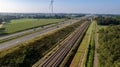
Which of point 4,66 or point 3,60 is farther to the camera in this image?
point 3,60

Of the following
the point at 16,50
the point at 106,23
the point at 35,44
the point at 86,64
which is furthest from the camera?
the point at 106,23

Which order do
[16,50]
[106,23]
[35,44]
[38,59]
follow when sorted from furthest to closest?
[106,23]
[35,44]
[16,50]
[38,59]

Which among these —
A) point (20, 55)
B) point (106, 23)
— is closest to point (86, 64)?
point (20, 55)

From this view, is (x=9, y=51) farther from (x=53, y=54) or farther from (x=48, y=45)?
(x=48, y=45)

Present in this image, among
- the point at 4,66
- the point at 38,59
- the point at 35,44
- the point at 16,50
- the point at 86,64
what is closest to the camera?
the point at 4,66

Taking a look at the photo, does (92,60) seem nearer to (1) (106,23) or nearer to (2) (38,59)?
(2) (38,59)

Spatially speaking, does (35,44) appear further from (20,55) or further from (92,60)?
(92,60)

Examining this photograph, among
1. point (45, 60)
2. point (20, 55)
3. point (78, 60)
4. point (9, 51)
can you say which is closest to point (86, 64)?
point (78, 60)

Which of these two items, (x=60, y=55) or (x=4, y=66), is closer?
(x=4, y=66)

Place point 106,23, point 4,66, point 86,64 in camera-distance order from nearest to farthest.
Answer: point 4,66 → point 86,64 → point 106,23
